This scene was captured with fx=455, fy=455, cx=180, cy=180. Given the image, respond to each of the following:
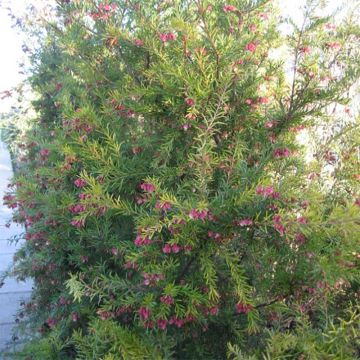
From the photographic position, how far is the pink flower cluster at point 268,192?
4.55 ft

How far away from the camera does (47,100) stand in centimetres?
422

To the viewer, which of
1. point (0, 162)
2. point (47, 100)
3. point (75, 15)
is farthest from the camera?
point (0, 162)

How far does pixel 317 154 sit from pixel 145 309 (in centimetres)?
102

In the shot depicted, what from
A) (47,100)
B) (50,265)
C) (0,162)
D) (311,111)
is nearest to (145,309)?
(311,111)

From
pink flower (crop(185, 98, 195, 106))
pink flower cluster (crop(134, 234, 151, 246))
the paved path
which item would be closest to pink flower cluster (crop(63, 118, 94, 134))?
pink flower (crop(185, 98, 195, 106))

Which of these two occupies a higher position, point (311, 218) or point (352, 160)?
point (352, 160)

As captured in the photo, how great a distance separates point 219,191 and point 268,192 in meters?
0.21

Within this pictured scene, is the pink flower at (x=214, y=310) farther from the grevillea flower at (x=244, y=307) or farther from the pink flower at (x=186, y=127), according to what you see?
the pink flower at (x=186, y=127)

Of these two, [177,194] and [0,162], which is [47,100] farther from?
[0,162]

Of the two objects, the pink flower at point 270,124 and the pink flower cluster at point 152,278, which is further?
the pink flower at point 270,124

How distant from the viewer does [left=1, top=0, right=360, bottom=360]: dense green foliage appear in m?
1.42

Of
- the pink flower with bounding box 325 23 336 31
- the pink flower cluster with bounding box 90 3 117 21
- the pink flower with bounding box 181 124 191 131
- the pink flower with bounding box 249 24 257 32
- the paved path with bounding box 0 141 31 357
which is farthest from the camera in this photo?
the paved path with bounding box 0 141 31 357

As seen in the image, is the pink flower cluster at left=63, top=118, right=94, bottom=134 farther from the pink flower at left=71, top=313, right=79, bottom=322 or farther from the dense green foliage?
the pink flower at left=71, top=313, right=79, bottom=322

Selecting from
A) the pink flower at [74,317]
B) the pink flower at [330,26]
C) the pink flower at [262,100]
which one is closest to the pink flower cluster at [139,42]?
the pink flower at [262,100]
